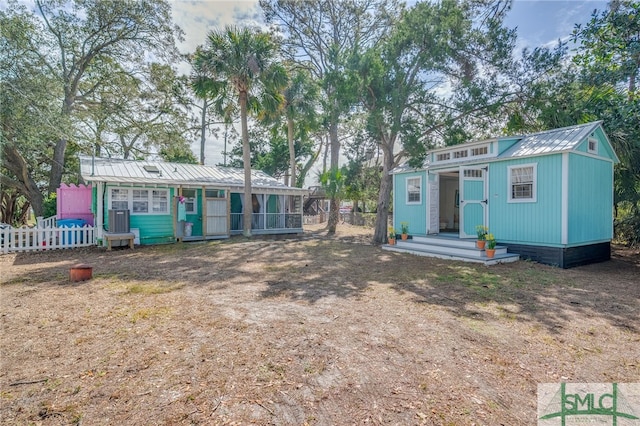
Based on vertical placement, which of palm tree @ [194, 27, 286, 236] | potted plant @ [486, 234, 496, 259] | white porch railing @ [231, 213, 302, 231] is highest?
palm tree @ [194, 27, 286, 236]

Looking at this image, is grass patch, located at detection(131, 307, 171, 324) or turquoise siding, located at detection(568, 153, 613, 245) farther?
turquoise siding, located at detection(568, 153, 613, 245)

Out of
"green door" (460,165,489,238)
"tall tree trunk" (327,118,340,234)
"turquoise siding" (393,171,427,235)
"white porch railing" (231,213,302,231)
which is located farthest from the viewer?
"tall tree trunk" (327,118,340,234)

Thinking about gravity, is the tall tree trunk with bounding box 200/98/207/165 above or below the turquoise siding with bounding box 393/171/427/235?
above

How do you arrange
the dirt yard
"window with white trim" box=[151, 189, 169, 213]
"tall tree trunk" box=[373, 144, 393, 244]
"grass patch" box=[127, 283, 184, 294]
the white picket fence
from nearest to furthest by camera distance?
1. the dirt yard
2. "grass patch" box=[127, 283, 184, 294]
3. the white picket fence
4. "window with white trim" box=[151, 189, 169, 213]
5. "tall tree trunk" box=[373, 144, 393, 244]

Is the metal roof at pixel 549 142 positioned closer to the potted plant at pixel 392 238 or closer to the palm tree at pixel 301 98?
the potted plant at pixel 392 238

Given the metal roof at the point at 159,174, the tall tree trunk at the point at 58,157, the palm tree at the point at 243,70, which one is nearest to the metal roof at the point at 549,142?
the palm tree at the point at 243,70

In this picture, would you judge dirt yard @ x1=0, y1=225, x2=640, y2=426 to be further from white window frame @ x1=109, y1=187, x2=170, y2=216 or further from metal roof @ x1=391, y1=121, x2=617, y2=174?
white window frame @ x1=109, y1=187, x2=170, y2=216

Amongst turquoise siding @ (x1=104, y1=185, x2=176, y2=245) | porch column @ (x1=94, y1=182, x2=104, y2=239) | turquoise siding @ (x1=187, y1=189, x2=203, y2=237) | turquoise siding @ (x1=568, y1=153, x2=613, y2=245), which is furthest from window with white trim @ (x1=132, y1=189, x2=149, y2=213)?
turquoise siding @ (x1=568, y1=153, x2=613, y2=245)

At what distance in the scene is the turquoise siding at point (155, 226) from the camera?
12.2 m

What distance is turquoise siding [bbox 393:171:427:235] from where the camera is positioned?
453 inches

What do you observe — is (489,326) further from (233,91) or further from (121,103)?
(121,103)

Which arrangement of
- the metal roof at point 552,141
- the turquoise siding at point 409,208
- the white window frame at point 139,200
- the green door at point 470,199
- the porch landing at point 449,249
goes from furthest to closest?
1. the white window frame at point 139,200
2. the turquoise siding at point 409,208
3. the green door at point 470,199
4. the porch landing at point 449,249
5. the metal roof at point 552,141

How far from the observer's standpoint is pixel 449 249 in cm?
969

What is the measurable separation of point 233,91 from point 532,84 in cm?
1137
